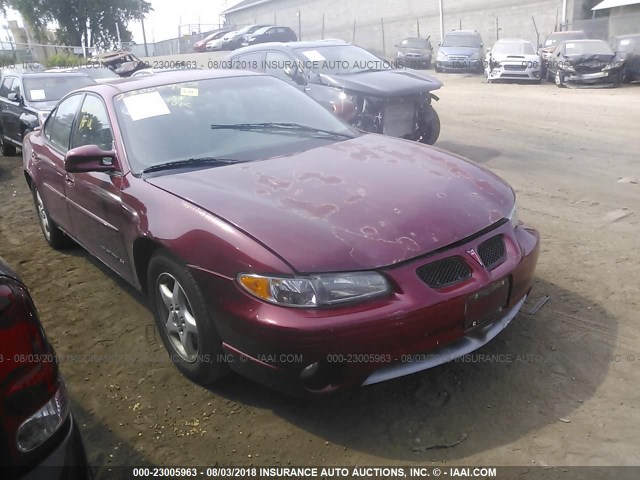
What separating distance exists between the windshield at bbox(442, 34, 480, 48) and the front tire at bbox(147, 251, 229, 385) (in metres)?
23.2

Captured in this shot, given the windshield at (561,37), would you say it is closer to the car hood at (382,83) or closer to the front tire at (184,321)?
the car hood at (382,83)

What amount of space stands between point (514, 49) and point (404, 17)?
17271 mm

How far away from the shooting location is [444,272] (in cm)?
269

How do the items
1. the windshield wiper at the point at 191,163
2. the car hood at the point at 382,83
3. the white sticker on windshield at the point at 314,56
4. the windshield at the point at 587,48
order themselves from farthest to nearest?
the windshield at the point at 587,48 → the white sticker on windshield at the point at 314,56 → the car hood at the point at 382,83 → the windshield wiper at the point at 191,163

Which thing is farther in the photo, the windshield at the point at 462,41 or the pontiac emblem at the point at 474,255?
the windshield at the point at 462,41

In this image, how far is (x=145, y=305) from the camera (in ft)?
13.8

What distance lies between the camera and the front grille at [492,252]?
9.37ft

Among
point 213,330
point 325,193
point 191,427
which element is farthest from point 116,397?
point 325,193

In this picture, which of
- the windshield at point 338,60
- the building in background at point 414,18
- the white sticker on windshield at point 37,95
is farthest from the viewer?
the building in background at point 414,18

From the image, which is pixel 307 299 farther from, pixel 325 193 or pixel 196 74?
pixel 196 74

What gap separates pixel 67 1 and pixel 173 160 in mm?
50867

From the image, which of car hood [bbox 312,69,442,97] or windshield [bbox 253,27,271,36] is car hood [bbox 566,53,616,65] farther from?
windshield [bbox 253,27,271,36]

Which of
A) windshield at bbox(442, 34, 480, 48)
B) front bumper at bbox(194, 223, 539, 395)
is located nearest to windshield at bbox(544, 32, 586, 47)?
windshield at bbox(442, 34, 480, 48)

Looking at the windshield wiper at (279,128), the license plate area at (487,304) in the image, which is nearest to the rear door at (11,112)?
the windshield wiper at (279,128)
